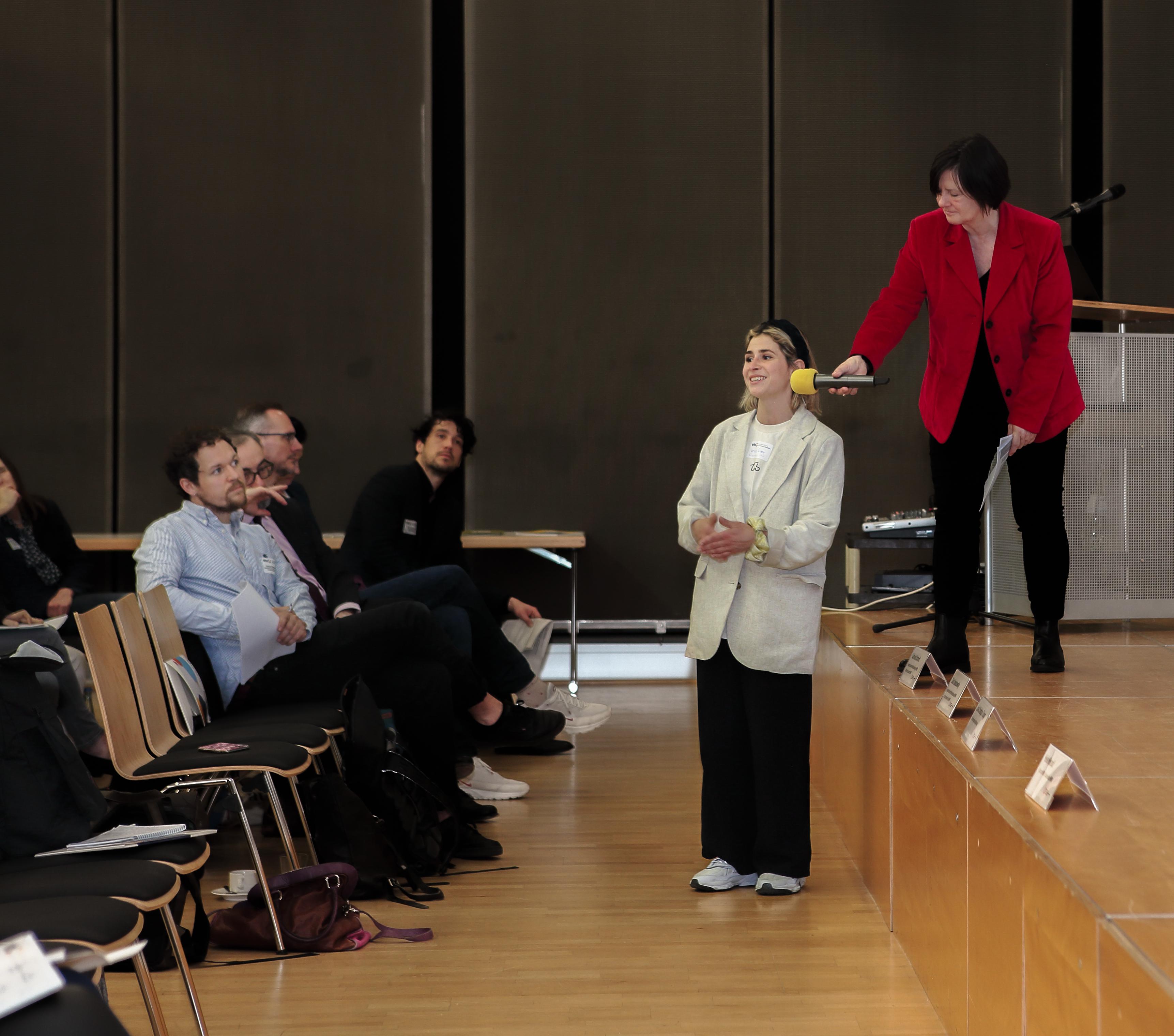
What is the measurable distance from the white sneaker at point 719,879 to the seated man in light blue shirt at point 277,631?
2.64 ft

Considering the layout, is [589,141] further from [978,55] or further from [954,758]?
[954,758]

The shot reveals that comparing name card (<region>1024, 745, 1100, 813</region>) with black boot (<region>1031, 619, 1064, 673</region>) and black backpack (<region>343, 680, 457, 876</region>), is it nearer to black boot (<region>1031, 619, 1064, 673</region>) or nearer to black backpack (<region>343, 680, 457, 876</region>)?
black boot (<region>1031, 619, 1064, 673</region>)

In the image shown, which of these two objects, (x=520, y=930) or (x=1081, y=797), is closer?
(x=1081, y=797)

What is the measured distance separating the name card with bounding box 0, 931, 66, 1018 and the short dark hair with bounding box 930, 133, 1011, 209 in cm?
232

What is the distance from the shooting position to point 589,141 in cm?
A: 627

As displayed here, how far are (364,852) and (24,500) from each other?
2.37 metres

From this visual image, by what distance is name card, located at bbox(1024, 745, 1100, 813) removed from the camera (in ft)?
5.26

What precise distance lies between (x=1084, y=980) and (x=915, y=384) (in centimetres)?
534

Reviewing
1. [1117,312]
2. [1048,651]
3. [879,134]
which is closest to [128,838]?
[1048,651]

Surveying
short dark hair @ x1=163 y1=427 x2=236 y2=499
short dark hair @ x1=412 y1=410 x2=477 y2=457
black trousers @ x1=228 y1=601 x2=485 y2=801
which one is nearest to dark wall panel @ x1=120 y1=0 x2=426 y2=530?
short dark hair @ x1=412 y1=410 x2=477 y2=457

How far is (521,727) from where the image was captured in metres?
4.36

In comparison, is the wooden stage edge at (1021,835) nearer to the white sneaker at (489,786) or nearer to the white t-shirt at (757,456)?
the white t-shirt at (757,456)

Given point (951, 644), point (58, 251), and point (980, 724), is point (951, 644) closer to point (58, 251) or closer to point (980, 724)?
point (980, 724)

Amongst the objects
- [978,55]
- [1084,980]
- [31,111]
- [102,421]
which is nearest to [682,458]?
[978,55]
